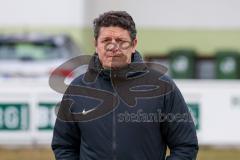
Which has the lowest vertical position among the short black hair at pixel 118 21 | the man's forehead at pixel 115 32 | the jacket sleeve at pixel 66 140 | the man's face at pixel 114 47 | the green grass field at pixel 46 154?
the green grass field at pixel 46 154

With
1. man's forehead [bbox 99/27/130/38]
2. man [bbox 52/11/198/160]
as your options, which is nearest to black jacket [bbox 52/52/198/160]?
man [bbox 52/11/198/160]

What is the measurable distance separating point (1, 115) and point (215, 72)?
11.7m

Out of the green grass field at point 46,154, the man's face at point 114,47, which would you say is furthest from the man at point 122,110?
the green grass field at point 46,154

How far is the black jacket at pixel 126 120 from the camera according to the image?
13.4 ft

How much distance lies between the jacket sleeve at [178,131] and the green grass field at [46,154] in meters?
6.96

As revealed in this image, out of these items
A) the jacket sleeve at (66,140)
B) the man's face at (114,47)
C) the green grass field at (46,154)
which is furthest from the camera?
the green grass field at (46,154)

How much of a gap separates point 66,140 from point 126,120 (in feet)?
1.10

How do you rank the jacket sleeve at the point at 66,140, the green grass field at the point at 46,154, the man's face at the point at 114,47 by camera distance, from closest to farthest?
the man's face at the point at 114,47 < the jacket sleeve at the point at 66,140 < the green grass field at the point at 46,154

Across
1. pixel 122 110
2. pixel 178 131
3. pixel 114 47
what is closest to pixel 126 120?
pixel 122 110

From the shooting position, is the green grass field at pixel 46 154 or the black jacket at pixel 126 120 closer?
the black jacket at pixel 126 120

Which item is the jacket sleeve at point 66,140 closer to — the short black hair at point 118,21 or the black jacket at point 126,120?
the black jacket at point 126,120

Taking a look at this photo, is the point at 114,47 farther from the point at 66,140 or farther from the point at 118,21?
the point at 66,140

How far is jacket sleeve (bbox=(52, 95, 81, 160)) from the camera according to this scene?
4.25 meters

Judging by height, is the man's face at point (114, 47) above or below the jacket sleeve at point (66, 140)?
above
